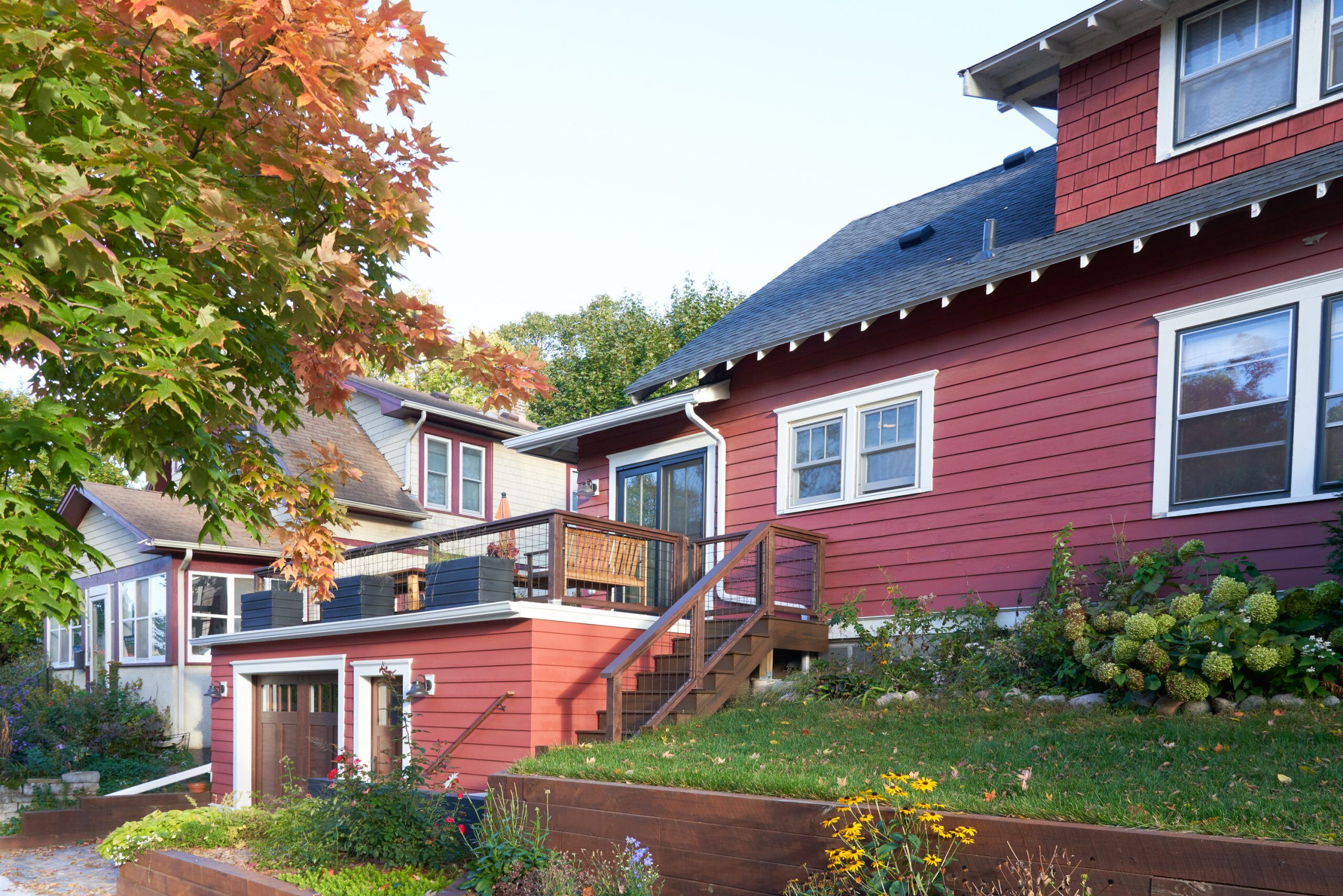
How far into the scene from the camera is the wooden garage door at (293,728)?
12.9 metres

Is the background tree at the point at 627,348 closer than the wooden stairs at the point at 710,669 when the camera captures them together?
No

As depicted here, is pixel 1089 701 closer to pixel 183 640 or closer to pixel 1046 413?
pixel 1046 413

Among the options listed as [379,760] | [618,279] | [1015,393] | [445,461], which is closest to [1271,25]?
[1015,393]

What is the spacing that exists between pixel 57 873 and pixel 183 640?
293 inches

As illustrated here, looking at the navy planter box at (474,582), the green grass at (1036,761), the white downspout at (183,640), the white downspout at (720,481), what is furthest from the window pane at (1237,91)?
the white downspout at (183,640)

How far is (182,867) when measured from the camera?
9125mm

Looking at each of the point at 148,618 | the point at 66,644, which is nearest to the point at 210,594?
the point at 148,618

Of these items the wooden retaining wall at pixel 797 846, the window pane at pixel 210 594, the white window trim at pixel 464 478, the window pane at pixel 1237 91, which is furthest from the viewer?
the white window trim at pixel 464 478

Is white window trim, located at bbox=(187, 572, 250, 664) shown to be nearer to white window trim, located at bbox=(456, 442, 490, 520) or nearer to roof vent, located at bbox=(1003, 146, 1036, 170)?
white window trim, located at bbox=(456, 442, 490, 520)

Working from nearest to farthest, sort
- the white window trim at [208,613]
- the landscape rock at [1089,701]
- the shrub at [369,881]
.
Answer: the shrub at [369,881] → the landscape rock at [1089,701] → the white window trim at [208,613]

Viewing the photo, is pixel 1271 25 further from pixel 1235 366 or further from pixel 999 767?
pixel 999 767

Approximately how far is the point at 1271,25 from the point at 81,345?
919 centimetres

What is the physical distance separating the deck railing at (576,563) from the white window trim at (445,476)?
7528 mm

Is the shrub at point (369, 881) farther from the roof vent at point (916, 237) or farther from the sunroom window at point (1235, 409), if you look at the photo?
the roof vent at point (916, 237)
